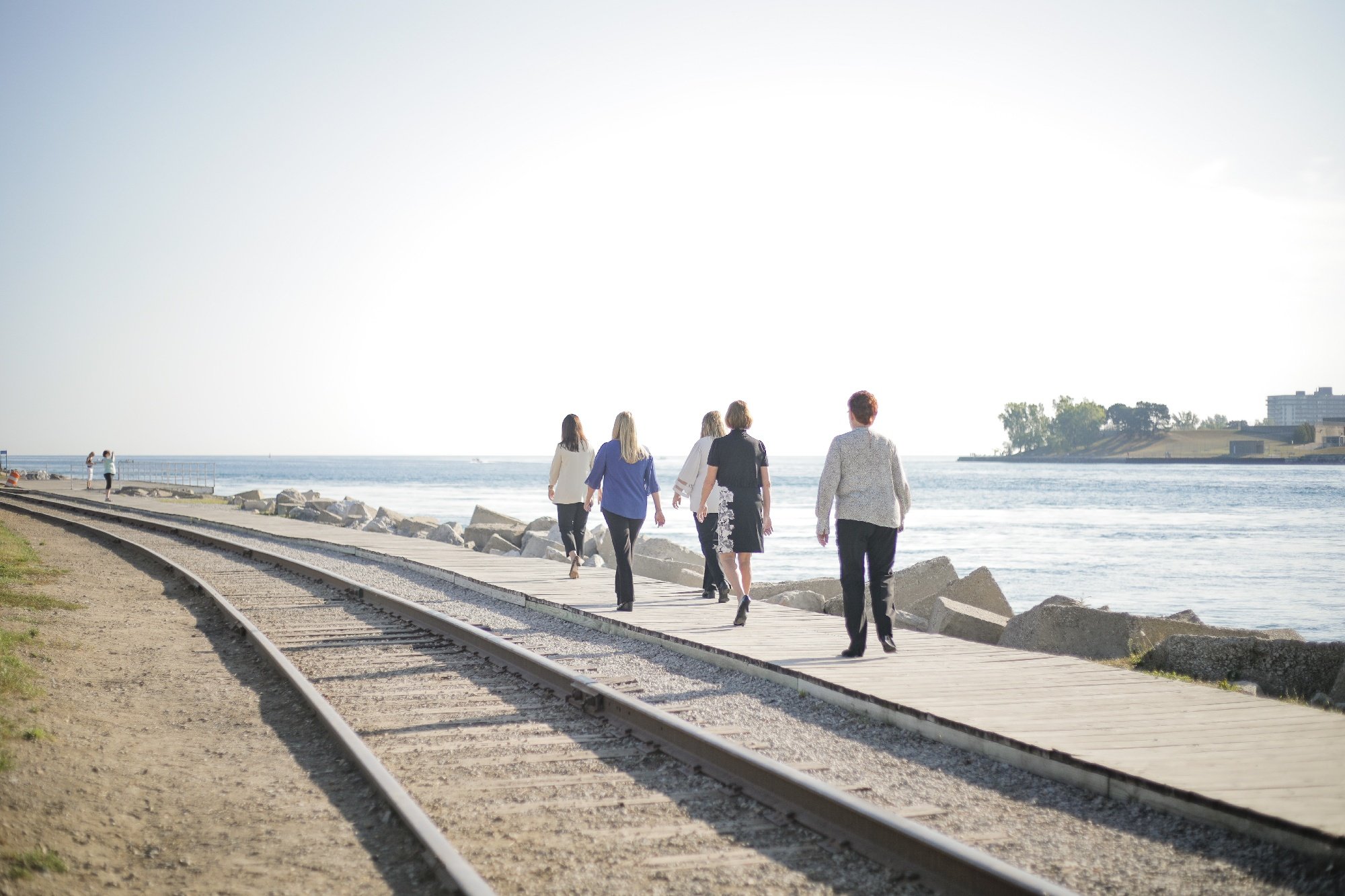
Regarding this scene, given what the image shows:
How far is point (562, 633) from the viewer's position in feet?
33.5

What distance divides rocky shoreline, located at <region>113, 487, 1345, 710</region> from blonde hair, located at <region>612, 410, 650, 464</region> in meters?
3.12

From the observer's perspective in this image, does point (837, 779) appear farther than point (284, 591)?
No

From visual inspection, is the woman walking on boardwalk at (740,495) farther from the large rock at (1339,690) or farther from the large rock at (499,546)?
the large rock at (499,546)

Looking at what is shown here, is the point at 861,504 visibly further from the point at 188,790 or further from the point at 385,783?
the point at 188,790

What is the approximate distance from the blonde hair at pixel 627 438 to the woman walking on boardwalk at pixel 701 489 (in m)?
0.69

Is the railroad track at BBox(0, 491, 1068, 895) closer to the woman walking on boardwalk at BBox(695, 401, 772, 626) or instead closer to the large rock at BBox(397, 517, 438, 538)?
the woman walking on boardwalk at BBox(695, 401, 772, 626)

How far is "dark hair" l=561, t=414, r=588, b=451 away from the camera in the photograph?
531 inches

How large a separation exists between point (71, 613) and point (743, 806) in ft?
31.2

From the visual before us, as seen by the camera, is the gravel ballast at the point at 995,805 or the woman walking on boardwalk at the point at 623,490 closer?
the gravel ballast at the point at 995,805

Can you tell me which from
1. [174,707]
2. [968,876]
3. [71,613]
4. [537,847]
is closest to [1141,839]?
[968,876]

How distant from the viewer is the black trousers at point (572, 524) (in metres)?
13.9

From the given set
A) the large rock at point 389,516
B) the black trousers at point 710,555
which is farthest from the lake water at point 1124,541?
the black trousers at point 710,555

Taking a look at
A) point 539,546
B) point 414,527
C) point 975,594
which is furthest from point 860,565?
point 414,527

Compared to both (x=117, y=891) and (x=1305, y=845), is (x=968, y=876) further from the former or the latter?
(x=117, y=891)
